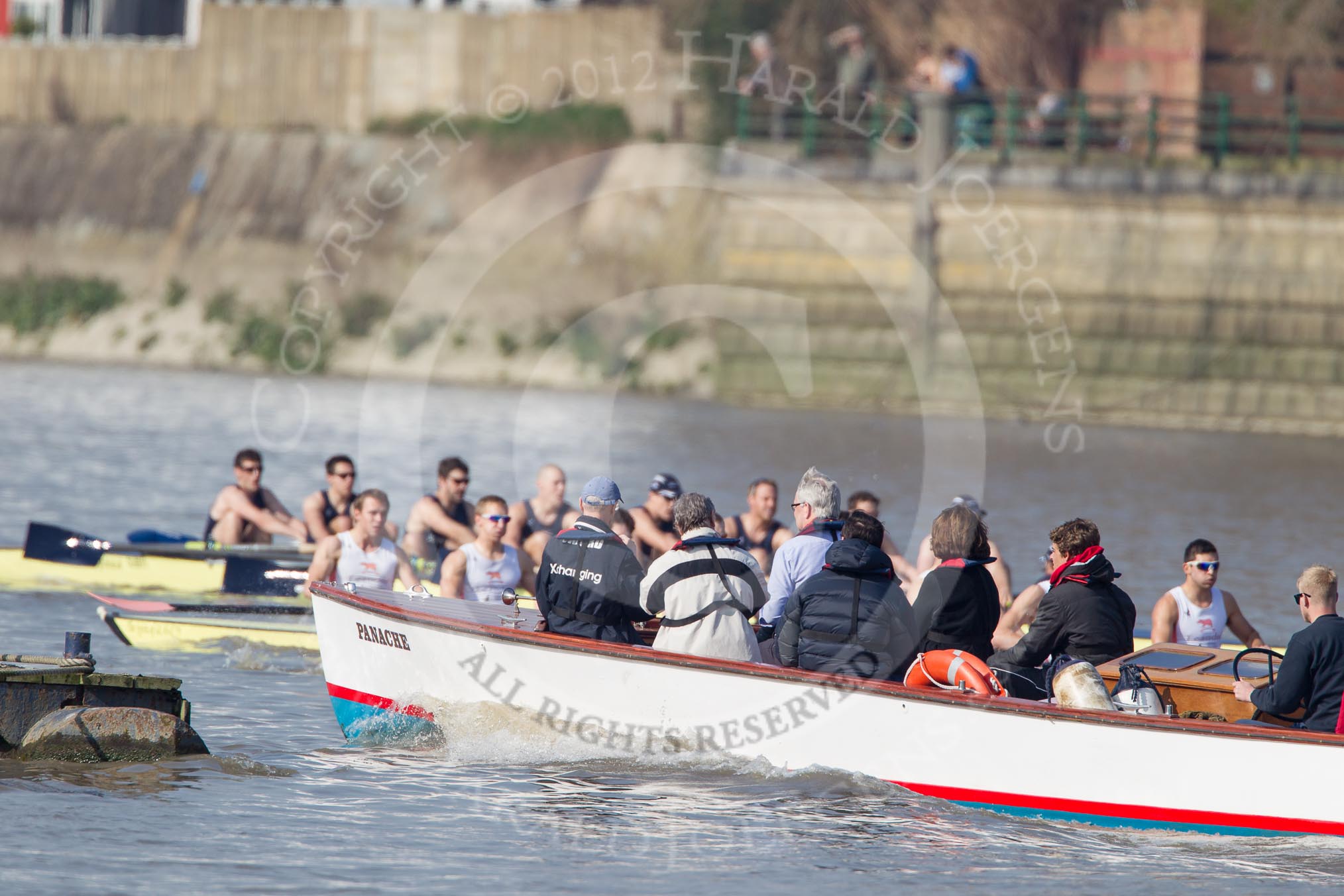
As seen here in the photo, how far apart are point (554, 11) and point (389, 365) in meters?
10.2

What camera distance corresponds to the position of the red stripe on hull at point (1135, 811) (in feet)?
29.1

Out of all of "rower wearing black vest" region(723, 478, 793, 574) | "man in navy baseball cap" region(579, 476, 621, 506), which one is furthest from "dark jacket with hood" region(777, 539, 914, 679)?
"rower wearing black vest" region(723, 478, 793, 574)

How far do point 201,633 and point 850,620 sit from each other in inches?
242

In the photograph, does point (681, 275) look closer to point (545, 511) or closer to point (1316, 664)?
point (545, 511)

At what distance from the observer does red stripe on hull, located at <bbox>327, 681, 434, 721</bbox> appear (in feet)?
34.4

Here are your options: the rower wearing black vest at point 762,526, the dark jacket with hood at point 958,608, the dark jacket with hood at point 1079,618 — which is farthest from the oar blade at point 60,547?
the dark jacket with hood at point 1079,618

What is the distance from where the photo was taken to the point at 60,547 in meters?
15.7

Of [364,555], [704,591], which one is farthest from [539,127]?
[704,591]

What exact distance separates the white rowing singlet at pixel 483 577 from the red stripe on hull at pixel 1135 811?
12.0 feet

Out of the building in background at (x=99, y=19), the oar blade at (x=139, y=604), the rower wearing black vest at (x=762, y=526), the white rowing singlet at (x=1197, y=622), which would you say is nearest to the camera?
the white rowing singlet at (x=1197, y=622)

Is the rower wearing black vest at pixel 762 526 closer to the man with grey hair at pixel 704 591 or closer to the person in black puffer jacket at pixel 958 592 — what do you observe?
the man with grey hair at pixel 704 591

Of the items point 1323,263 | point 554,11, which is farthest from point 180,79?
point 1323,263

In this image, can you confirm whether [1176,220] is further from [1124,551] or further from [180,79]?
[180,79]

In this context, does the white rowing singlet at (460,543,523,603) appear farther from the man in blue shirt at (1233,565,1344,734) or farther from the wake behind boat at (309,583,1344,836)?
the man in blue shirt at (1233,565,1344,734)
